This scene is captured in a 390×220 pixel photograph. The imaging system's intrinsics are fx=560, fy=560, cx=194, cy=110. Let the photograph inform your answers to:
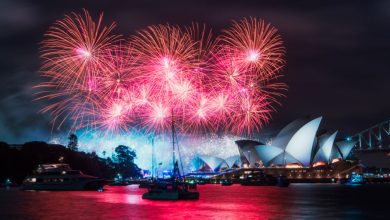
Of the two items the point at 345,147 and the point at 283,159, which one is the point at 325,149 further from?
the point at 345,147

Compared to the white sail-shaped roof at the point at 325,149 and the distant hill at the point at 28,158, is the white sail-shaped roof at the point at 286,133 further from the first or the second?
the distant hill at the point at 28,158

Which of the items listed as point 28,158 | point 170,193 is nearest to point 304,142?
point 28,158

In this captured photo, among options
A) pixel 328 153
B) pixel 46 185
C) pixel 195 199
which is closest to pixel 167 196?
pixel 195 199

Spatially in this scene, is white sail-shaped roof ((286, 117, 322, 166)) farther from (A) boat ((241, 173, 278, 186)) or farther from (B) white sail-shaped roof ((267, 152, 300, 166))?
(A) boat ((241, 173, 278, 186))

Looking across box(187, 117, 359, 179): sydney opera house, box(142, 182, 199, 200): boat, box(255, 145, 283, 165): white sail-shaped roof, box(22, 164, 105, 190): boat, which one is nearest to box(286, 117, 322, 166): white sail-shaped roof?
box(187, 117, 359, 179): sydney opera house

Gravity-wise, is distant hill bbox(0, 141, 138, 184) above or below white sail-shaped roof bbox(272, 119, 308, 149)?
below

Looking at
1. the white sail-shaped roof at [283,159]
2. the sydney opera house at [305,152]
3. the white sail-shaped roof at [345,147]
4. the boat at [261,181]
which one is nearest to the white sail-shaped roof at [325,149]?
the sydney opera house at [305,152]
